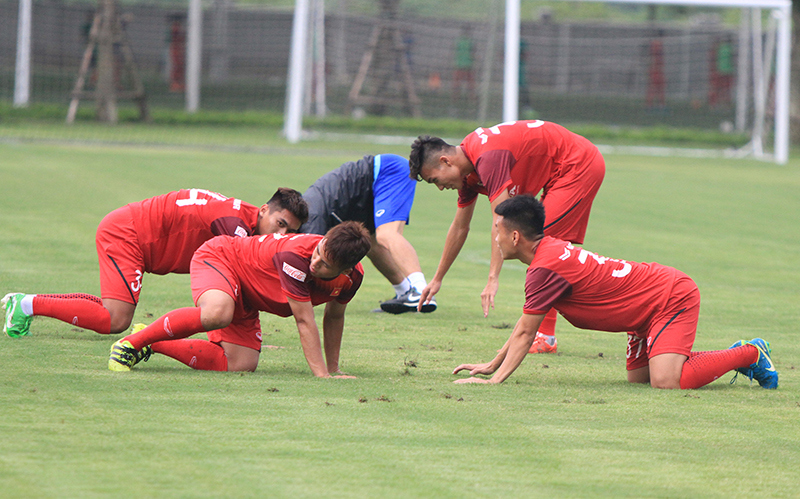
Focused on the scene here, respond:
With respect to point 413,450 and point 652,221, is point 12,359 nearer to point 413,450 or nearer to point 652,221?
point 413,450

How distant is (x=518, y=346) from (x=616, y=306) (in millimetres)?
629

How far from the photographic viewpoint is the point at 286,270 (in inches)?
187

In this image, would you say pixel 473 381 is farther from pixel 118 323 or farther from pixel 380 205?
pixel 380 205

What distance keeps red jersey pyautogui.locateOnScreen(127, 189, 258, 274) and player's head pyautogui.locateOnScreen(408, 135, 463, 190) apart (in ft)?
3.27

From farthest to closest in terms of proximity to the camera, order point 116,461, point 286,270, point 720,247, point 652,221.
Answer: point 652,221
point 720,247
point 286,270
point 116,461

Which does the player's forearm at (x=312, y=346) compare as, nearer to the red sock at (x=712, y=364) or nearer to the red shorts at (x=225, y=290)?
the red shorts at (x=225, y=290)

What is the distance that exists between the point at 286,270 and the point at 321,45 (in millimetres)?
20704

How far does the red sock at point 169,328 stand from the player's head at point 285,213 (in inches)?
31.7

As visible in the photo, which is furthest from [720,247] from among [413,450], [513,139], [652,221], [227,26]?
[227,26]

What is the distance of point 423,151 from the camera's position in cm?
555

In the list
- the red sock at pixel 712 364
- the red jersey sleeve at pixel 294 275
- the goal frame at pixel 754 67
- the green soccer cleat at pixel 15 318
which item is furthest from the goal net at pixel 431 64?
the red jersey sleeve at pixel 294 275

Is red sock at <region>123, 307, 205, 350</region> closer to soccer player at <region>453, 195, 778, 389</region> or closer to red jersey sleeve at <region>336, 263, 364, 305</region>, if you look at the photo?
red jersey sleeve at <region>336, 263, 364, 305</region>

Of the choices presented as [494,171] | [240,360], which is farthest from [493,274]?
[240,360]

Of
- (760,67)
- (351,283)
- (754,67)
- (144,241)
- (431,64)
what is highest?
(754,67)
